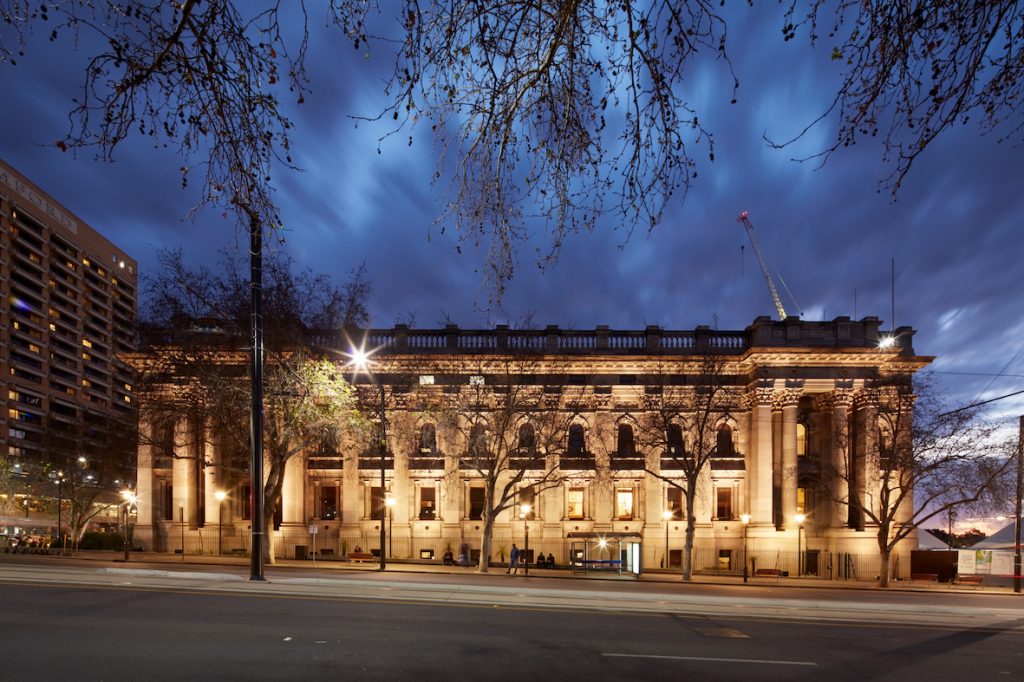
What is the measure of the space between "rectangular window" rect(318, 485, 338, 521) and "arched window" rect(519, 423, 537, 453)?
13.7 meters

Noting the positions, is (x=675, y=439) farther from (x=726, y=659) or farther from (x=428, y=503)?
(x=726, y=659)

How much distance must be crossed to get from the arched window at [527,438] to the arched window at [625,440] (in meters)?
7.00

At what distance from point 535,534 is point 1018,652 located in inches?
1375

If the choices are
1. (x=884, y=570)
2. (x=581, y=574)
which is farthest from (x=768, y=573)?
(x=581, y=574)

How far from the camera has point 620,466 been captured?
4838cm

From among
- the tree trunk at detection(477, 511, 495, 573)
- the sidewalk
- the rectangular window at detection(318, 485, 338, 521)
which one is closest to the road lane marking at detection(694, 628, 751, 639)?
the sidewalk

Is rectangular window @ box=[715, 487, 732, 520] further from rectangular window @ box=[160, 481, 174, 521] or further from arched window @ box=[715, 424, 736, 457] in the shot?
rectangular window @ box=[160, 481, 174, 521]

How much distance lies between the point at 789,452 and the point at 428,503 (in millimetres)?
23919

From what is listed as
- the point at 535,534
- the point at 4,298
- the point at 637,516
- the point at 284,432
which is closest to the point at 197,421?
the point at 284,432

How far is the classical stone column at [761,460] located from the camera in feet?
149

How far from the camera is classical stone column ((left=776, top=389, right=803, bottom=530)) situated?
151ft

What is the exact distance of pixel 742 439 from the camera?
48469 millimetres

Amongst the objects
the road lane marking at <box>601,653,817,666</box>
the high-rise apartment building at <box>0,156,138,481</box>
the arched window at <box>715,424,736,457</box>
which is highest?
the high-rise apartment building at <box>0,156,138,481</box>

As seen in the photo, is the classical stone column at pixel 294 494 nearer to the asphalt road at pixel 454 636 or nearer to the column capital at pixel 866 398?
the asphalt road at pixel 454 636
